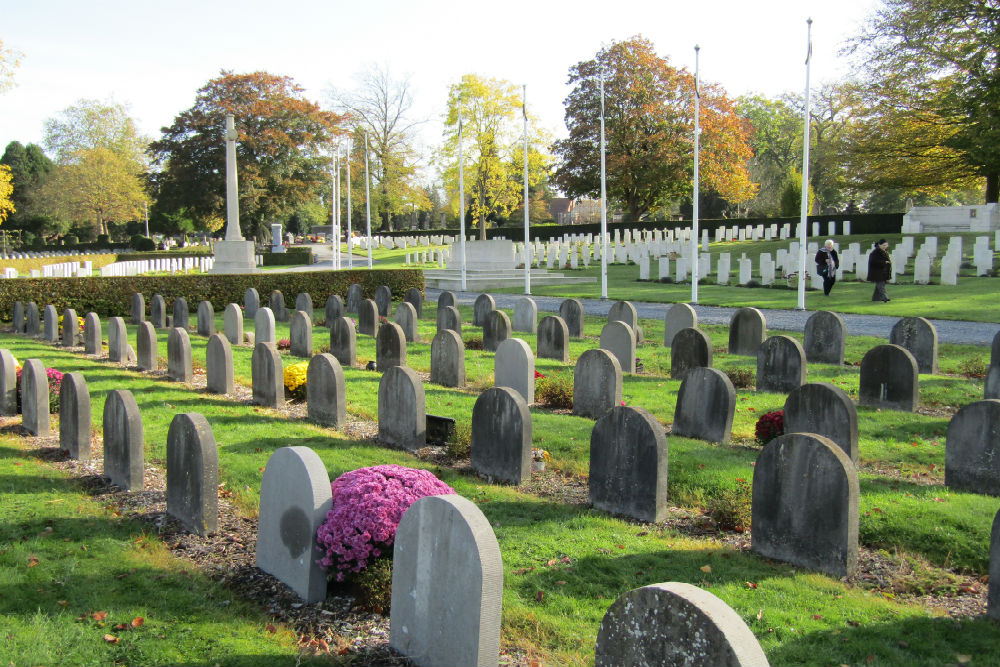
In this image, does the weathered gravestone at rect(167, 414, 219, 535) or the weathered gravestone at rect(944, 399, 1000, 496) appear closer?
the weathered gravestone at rect(167, 414, 219, 535)

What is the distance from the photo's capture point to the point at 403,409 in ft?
29.2

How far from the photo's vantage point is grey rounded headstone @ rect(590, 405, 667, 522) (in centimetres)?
658

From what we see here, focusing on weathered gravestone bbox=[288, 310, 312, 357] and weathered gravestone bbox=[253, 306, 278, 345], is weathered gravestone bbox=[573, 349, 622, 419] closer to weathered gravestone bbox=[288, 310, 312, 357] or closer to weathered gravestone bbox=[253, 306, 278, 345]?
weathered gravestone bbox=[288, 310, 312, 357]

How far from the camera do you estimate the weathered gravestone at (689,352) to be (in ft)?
39.5

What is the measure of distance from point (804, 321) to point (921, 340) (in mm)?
5895

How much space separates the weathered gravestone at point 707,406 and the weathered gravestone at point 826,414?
73 cm

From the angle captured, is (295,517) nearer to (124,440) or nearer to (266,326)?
(124,440)

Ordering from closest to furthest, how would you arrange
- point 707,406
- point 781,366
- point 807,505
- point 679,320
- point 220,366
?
1. point 807,505
2. point 707,406
3. point 781,366
4. point 220,366
5. point 679,320

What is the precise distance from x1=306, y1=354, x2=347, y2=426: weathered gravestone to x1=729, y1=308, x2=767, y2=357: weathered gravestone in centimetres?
766

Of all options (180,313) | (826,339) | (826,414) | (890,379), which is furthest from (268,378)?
(180,313)

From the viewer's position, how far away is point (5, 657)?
14.7ft

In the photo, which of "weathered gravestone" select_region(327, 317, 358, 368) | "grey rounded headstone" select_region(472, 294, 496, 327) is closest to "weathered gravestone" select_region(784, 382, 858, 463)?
"weathered gravestone" select_region(327, 317, 358, 368)

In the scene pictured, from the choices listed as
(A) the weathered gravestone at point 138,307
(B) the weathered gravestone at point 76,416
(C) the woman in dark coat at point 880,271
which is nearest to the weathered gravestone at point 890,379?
(B) the weathered gravestone at point 76,416

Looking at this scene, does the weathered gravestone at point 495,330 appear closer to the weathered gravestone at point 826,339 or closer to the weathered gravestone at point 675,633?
the weathered gravestone at point 826,339
